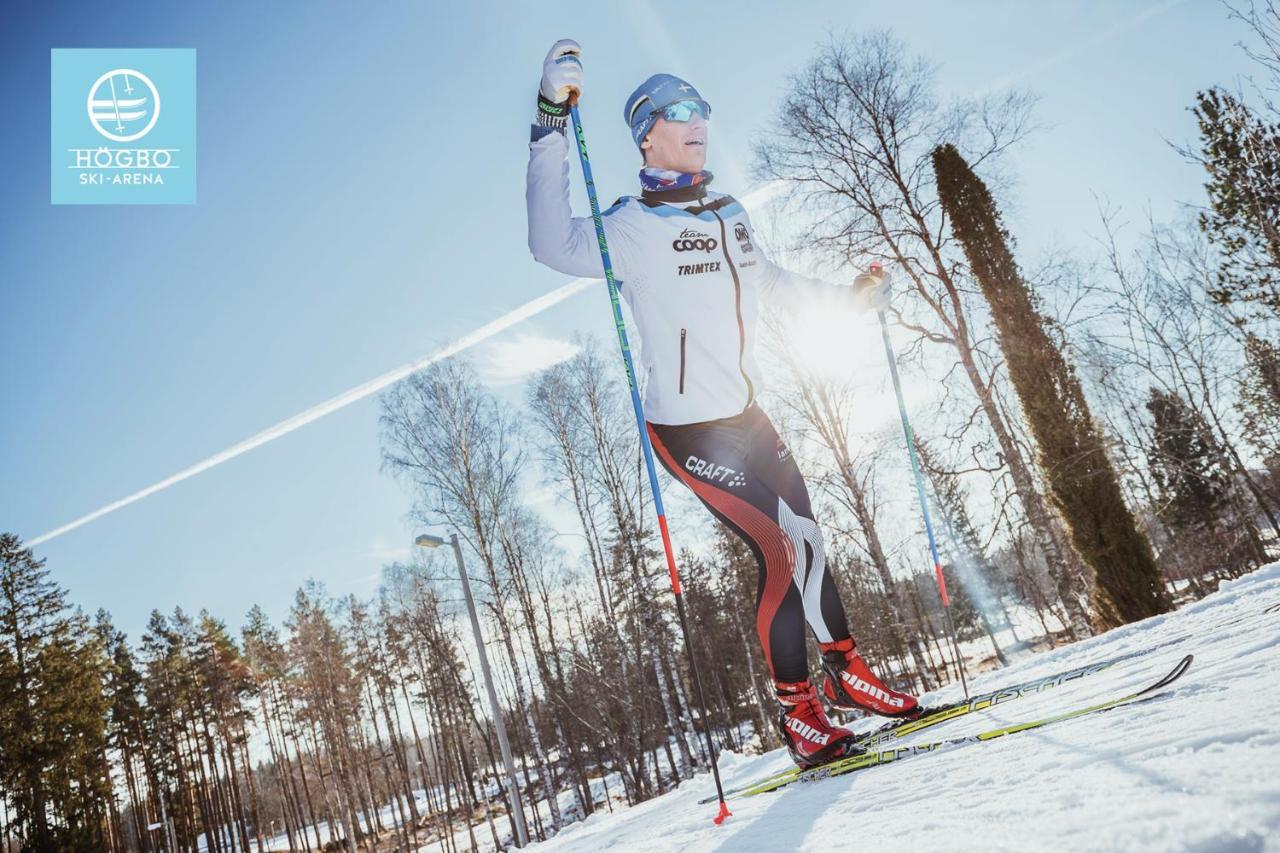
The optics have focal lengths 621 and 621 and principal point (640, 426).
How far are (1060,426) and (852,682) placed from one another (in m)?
9.21

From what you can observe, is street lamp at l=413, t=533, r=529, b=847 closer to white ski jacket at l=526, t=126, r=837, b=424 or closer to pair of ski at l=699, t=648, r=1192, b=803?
pair of ski at l=699, t=648, r=1192, b=803

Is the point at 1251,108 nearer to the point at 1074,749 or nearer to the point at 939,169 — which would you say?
the point at 939,169

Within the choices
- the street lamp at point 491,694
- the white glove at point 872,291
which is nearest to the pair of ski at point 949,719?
the white glove at point 872,291

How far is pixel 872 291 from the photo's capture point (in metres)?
2.89

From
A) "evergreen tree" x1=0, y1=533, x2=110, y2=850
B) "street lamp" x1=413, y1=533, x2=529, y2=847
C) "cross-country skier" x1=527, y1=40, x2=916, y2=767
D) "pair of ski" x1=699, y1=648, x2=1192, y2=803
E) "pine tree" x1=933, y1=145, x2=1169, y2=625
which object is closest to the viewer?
"pair of ski" x1=699, y1=648, x2=1192, y2=803

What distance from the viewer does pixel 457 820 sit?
1239 inches

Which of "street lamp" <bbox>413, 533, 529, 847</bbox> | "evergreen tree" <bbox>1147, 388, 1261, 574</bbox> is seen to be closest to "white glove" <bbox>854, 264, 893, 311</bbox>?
"street lamp" <bbox>413, 533, 529, 847</bbox>

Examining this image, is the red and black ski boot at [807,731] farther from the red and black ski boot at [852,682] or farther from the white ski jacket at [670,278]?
the white ski jacket at [670,278]

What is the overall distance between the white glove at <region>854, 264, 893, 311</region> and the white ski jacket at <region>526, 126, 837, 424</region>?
64 centimetres

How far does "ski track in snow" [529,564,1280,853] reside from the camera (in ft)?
2.32

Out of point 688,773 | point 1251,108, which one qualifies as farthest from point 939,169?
point 688,773

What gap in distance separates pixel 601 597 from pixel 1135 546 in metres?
11.3

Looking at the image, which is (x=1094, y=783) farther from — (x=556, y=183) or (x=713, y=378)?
(x=556, y=183)

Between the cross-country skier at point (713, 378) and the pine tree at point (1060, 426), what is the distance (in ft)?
28.8
